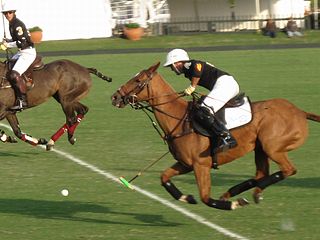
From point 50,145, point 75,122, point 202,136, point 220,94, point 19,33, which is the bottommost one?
point 50,145

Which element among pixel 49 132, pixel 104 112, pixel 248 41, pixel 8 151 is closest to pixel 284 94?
pixel 104 112

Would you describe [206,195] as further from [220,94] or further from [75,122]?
[75,122]

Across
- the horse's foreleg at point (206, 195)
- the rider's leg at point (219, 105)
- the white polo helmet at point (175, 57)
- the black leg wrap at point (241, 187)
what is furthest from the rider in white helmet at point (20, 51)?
the horse's foreleg at point (206, 195)

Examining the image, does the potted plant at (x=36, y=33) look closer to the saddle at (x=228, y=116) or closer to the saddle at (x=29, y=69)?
the saddle at (x=29, y=69)

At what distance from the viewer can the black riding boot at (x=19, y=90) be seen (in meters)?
17.5

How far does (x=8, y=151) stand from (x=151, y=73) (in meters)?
7.48

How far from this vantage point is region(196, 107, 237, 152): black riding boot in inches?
435

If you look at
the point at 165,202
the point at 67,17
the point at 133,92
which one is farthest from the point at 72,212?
the point at 67,17

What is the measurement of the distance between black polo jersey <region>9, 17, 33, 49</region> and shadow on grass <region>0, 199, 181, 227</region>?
16.6 ft

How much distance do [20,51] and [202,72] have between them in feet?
23.8

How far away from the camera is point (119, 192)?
13648 millimetres

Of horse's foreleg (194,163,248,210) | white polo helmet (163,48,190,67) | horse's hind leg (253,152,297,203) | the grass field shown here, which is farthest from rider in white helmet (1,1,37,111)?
horse's hind leg (253,152,297,203)

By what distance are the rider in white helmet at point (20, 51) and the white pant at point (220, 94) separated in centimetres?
705

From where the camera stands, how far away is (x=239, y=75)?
31.3m
